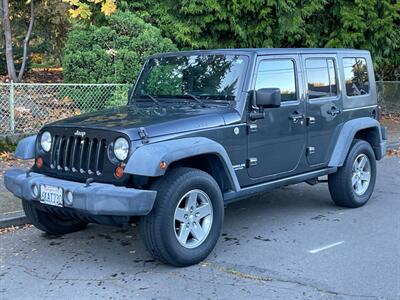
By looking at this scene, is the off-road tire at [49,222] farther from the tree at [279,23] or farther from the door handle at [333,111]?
the tree at [279,23]

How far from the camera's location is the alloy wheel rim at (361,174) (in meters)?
6.98

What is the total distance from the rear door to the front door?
0.48 ft

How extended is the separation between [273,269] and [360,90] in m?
3.23

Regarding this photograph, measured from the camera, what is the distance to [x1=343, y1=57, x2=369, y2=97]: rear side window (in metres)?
7.04

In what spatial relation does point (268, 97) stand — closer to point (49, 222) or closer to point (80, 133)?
point (80, 133)

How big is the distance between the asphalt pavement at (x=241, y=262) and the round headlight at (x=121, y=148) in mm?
985

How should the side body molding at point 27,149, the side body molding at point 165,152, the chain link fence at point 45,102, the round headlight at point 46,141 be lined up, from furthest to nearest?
the chain link fence at point 45,102, the side body molding at point 27,149, the round headlight at point 46,141, the side body molding at point 165,152

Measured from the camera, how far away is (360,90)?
23.8 ft

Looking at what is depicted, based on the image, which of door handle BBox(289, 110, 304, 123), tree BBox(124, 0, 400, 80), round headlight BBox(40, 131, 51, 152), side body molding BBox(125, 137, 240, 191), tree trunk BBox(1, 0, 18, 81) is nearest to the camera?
side body molding BBox(125, 137, 240, 191)

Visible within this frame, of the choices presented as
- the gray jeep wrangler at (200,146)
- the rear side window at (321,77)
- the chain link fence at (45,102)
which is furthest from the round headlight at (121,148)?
the chain link fence at (45,102)

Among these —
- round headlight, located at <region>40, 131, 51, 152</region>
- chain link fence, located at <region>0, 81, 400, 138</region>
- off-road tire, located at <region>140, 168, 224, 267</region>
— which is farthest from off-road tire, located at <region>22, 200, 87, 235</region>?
chain link fence, located at <region>0, 81, 400, 138</region>

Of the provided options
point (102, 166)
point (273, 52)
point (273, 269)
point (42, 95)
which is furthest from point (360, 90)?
point (42, 95)

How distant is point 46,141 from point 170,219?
152 centimetres

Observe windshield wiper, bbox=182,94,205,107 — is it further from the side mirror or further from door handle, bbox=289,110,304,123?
door handle, bbox=289,110,304,123
